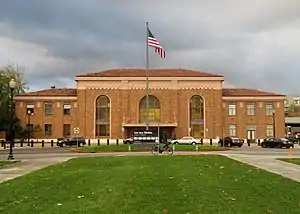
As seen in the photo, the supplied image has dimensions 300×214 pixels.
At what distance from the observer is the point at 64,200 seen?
35.0ft

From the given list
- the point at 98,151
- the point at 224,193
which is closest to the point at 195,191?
the point at 224,193

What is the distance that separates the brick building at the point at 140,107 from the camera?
264 ft

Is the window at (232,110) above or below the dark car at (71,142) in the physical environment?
above

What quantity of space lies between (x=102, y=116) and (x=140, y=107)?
6.85 metres

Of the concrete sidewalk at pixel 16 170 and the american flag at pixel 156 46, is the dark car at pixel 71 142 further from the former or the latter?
the concrete sidewalk at pixel 16 170

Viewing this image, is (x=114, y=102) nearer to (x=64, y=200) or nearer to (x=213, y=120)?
(x=213, y=120)

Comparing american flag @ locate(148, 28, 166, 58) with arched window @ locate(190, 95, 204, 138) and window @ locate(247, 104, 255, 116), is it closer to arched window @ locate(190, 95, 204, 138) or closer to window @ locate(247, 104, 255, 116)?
arched window @ locate(190, 95, 204, 138)

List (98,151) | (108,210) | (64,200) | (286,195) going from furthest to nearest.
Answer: (98,151)
(286,195)
(64,200)
(108,210)

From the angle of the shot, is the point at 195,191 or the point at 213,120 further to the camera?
the point at 213,120

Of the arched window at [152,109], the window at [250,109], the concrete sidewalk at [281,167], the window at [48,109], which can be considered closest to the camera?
the concrete sidewalk at [281,167]

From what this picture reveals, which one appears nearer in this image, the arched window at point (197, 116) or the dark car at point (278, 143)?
the dark car at point (278, 143)

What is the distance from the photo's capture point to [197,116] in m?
81.8

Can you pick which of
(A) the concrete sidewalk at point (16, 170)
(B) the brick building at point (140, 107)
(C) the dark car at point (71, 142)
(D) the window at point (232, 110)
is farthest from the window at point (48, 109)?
(A) the concrete sidewalk at point (16, 170)

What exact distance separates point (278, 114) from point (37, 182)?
7380 cm
